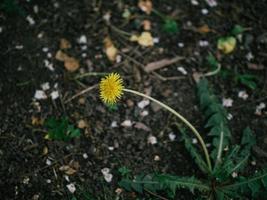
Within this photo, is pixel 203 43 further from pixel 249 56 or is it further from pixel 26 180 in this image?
pixel 26 180

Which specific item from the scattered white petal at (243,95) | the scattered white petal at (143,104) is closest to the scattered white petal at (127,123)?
the scattered white petal at (143,104)

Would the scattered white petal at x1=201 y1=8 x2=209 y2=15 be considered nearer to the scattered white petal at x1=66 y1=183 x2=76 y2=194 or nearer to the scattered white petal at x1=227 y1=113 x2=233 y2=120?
the scattered white petal at x1=227 y1=113 x2=233 y2=120

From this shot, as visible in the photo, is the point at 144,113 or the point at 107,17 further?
the point at 107,17

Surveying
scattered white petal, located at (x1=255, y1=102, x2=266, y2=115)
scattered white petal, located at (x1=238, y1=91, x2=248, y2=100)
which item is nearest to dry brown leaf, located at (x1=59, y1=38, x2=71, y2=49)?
scattered white petal, located at (x1=238, y1=91, x2=248, y2=100)

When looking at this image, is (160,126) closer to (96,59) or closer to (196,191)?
(196,191)

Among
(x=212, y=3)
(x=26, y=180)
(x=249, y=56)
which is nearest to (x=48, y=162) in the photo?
(x=26, y=180)

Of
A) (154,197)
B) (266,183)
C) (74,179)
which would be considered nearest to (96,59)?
(74,179)

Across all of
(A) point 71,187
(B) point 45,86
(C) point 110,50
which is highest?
(C) point 110,50

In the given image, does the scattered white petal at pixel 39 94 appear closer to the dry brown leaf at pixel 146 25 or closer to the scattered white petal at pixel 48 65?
the scattered white petal at pixel 48 65
